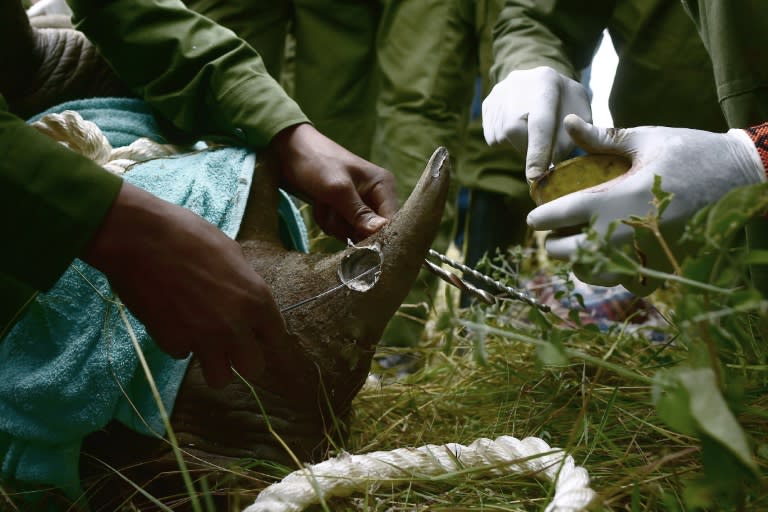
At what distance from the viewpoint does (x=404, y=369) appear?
1719 millimetres

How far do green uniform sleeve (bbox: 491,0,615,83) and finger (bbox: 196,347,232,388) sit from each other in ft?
3.34

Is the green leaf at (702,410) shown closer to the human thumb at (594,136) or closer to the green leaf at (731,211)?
the green leaf at (731,211)

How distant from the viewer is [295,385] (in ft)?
3.05

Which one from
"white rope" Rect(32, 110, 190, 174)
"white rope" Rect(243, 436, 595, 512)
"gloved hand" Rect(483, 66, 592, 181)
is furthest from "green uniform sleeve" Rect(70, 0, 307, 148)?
"white rope" Rect(243, 436, 595, 512)

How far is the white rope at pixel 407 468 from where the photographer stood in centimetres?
76

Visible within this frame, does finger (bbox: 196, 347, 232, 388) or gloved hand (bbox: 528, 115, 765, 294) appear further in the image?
gloved hand (bbox: 528, 115, 765, 294)

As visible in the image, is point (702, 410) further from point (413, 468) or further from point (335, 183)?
point (335, 183)

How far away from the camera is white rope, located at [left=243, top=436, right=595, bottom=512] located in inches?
30.0

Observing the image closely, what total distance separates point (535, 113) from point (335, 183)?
380 mm

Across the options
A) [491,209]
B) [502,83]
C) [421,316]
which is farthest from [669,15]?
[421,316]

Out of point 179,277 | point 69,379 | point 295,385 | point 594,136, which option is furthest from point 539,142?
point 69,379

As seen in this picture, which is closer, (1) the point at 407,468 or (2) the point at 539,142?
(1) the point at 407,468

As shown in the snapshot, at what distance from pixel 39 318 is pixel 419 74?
139 cm

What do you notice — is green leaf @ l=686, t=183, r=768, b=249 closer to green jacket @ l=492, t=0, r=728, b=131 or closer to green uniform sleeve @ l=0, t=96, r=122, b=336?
green uniform sleeve @ l=0, t=96, r=122, b=336
